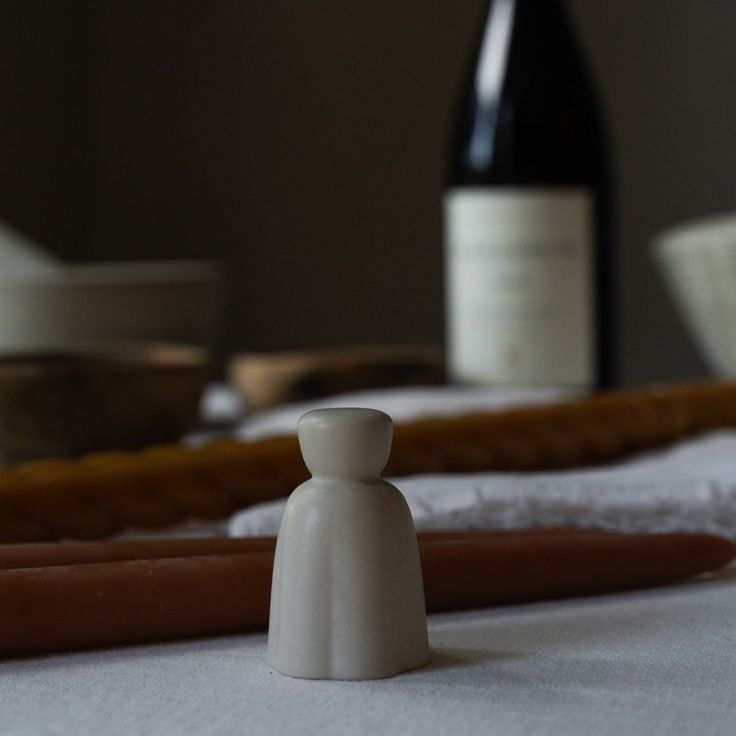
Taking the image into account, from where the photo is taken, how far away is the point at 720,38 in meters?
1.46

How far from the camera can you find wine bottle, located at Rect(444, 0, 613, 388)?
674mm

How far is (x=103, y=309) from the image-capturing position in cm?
75

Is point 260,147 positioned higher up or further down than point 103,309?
higher up

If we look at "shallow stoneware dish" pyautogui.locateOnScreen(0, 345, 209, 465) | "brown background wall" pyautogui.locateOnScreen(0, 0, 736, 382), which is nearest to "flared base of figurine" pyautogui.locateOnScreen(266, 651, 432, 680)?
"shallow stoneware dish" pyautogui.locateOnScreen(0, 345, 209, 465)

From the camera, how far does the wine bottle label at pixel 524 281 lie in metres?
0.67

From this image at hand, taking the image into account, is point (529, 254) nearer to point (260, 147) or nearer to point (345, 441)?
point (345, 441)

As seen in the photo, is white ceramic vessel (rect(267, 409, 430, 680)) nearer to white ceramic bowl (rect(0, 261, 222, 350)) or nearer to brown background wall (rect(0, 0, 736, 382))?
white ceramic bowl (rect(0, 261, 222, 350))

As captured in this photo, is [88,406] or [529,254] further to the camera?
[529,254]

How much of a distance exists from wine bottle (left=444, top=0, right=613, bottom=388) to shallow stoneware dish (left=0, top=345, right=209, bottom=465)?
0.22 meters

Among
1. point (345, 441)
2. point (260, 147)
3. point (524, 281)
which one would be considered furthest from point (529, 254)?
point (260, 147)

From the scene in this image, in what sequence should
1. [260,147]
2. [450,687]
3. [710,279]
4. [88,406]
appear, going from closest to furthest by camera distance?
[450,687] < [88,406] < [710,279] < [260,147]

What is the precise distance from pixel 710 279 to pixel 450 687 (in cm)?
50

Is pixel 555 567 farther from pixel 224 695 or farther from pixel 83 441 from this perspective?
pixel 83 441

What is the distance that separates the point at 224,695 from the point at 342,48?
1705mm
